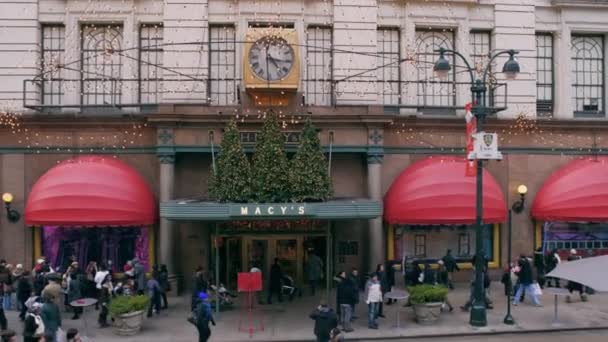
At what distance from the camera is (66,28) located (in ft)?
79.2

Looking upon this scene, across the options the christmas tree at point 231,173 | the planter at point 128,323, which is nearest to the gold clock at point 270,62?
the christmas tree at point 231,173

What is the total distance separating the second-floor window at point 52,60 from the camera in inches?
949

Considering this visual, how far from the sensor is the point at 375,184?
23.8m

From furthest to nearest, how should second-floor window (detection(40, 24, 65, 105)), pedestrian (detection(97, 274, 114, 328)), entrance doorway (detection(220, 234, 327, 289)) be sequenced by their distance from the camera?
second-floor window (detection(40, 24, 65, 105)) → entrance doorway (detection(220, 234, 327, 289)) → pedestrian (detection(97, 274, 114, 328))

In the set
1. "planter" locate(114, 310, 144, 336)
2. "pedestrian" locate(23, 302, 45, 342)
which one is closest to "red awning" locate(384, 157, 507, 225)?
"planter" locate(114, 310, 144, 336)

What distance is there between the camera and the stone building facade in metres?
23.5

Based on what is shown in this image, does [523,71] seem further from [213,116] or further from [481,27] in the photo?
[213,116]

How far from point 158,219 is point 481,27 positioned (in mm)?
14234

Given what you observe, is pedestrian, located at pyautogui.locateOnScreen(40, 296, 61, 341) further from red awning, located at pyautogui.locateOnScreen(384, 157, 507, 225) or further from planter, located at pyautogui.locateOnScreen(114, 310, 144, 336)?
red awning, located at pyautogui.locateOnScreen(384, 157, 507, 225)

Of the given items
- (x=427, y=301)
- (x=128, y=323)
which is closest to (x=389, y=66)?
(x=427, y=301)

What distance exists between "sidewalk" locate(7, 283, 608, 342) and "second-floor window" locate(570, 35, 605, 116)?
8200 millimetres

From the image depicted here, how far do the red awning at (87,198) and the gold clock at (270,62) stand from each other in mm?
5500

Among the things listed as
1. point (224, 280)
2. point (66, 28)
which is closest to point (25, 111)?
point (66, 28)

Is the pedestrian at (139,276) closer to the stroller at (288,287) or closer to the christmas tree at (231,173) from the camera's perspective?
the christmas tree at (231,173)
